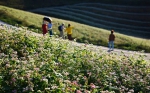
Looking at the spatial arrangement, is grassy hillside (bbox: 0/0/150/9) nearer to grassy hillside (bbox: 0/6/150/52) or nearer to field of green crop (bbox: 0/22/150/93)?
grassy hillside (bbox: 0/6/150/52)

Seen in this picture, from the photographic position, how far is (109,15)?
54.2 meters

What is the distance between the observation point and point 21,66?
38.2ft

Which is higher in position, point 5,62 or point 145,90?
point 5,62

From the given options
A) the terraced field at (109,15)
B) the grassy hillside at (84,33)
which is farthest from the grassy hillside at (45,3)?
the grassy hillside at (84,33)

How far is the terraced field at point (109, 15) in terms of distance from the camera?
162 ft

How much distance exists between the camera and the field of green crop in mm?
10969

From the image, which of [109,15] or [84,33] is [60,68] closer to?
[84,33]

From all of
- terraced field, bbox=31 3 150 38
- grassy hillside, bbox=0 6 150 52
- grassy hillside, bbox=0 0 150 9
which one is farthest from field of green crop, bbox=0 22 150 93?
grassy hillside, bbox=0 0 150 9

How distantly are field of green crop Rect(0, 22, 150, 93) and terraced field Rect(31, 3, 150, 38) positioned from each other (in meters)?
31.8

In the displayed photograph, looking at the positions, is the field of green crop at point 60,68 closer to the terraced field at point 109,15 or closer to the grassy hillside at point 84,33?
the grassy hillside at point 84,33

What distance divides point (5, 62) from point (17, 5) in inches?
1646

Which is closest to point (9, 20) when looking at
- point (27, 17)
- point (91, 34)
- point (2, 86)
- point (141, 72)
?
point (27, 17)

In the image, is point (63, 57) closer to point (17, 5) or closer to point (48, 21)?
point (48, 21)

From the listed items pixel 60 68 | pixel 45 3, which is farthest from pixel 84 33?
pixel 45 3
